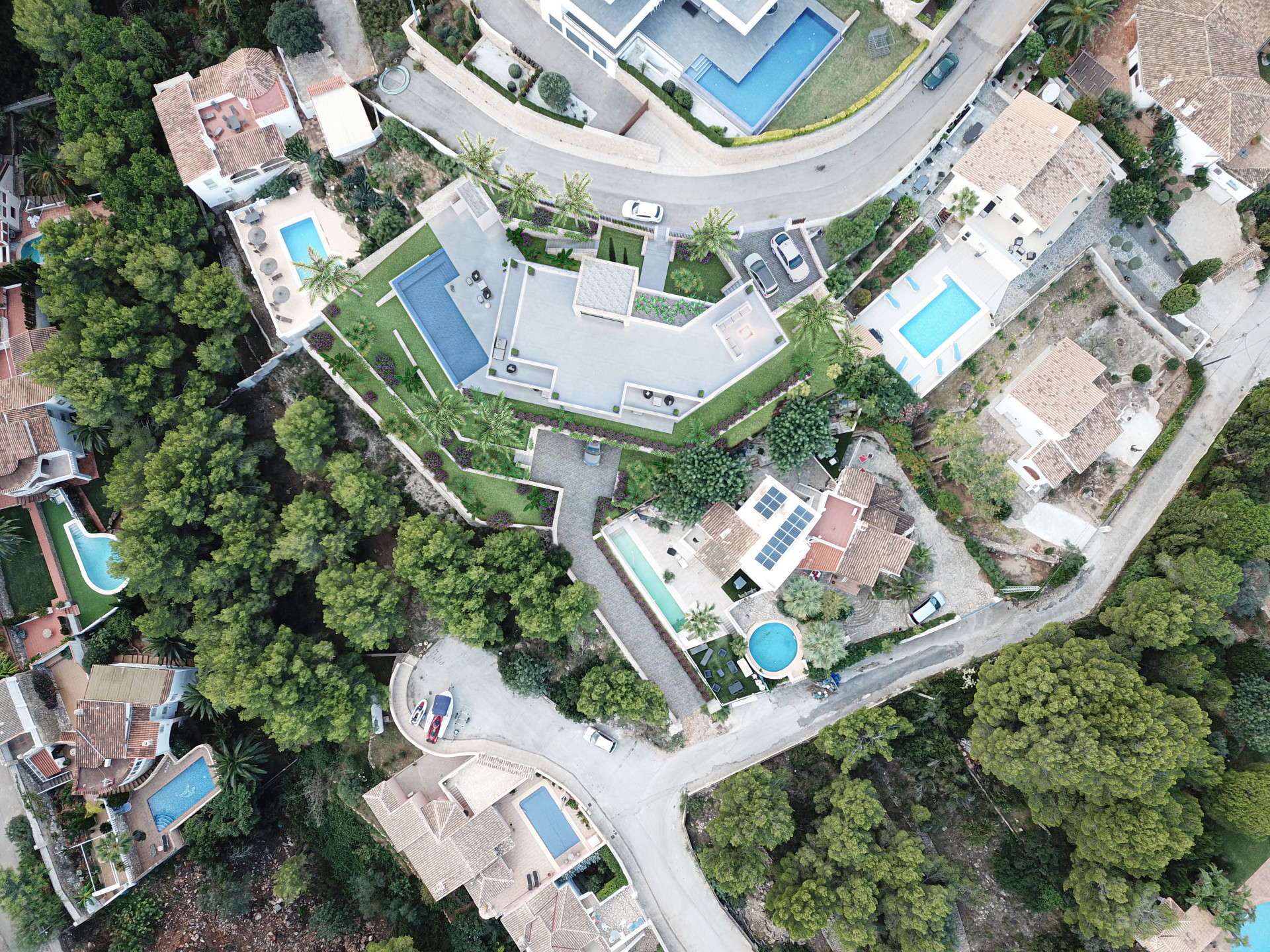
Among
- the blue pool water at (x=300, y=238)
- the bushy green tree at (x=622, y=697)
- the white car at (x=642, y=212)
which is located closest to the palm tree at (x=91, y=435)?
the blue pool water at (x=300, y=238)

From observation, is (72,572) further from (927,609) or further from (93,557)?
(927,609)

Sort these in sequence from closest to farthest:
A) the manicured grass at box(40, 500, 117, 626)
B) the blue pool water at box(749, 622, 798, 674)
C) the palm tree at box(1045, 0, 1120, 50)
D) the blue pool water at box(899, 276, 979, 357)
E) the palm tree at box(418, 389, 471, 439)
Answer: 1. the palm tree at box(1045, 0, 1120, 50)
2. the palm tree at box(418, 389, 471, 439)
3. the blue pool water at box(899, 276, 979, 357)
4. the blue pool water at box(749, 622, 798, 674)
5. the manicured grass at box(40, 500, 117, 626)

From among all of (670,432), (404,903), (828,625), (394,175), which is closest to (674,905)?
(404,903)

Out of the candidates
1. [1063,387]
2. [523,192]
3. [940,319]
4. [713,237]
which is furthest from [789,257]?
[1063,387]

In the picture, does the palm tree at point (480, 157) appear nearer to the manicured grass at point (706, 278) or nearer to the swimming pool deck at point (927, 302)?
the manicured grass at point (706, 278)

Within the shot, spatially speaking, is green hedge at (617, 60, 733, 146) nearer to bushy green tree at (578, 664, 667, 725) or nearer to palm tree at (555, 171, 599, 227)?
palm tree at (555, 171, 599, 227)

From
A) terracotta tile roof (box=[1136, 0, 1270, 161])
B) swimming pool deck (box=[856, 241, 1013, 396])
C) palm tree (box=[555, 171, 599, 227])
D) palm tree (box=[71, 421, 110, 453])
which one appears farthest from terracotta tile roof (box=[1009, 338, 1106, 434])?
palm tree (box=[71, 421, 110, 453])
